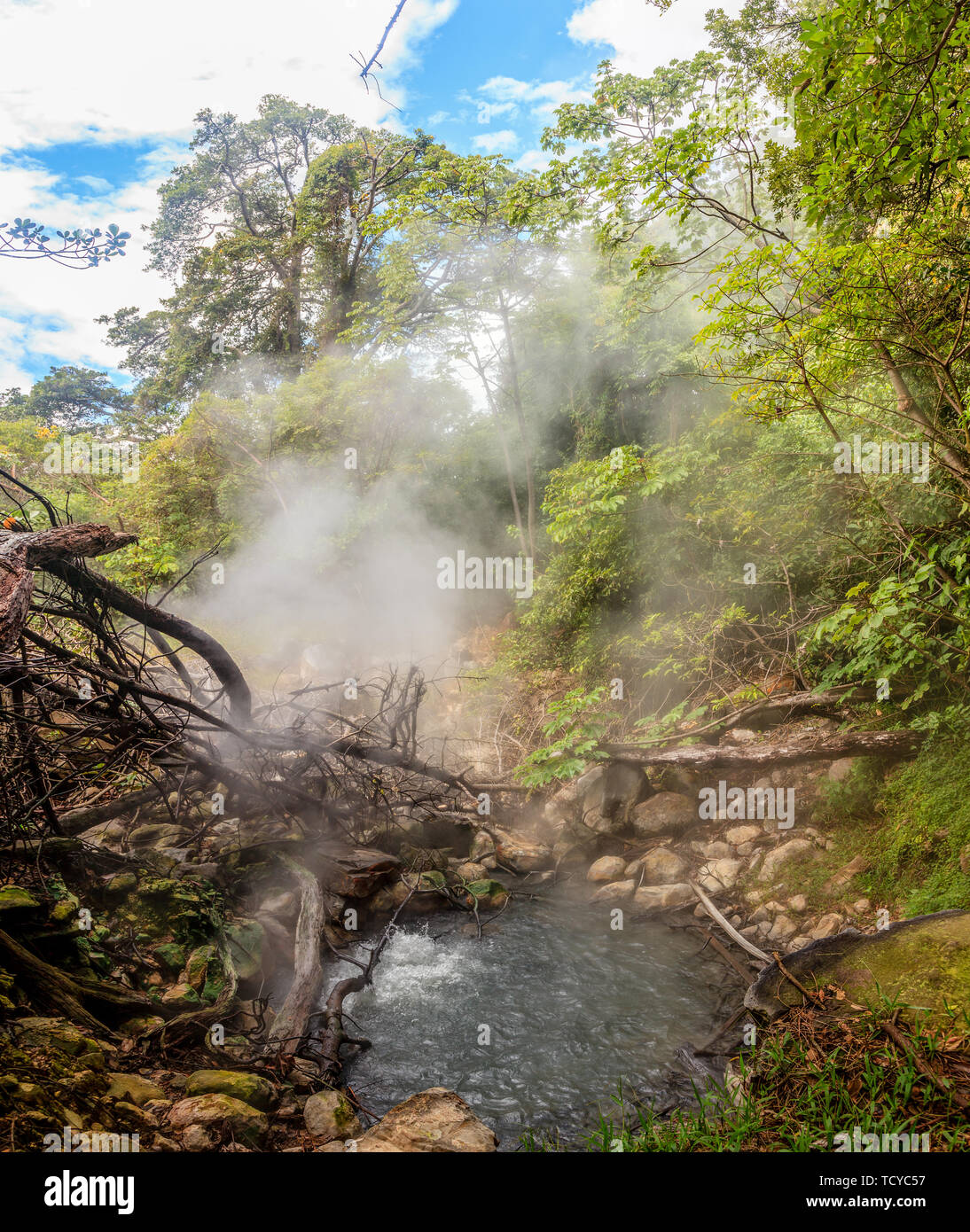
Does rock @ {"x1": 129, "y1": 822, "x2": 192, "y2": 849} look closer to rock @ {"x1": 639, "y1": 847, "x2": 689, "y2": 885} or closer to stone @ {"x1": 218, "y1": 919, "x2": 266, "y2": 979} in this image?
stone @ {"x1": 218, "y1": 919, "x2": 266, "y2": 979}

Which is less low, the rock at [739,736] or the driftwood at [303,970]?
the rock at [739,736]

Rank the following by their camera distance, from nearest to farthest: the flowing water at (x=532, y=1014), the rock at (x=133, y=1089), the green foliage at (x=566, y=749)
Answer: the rock at (x=133, y=1089) < the flowing water at (x=532, y=1014) < the green foliage at (x=566, y=749)

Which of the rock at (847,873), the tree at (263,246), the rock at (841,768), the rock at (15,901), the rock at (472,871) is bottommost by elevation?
the rock at (472,871)

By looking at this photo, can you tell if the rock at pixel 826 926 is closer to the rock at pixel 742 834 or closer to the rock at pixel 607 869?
the rock at pixel 742 834

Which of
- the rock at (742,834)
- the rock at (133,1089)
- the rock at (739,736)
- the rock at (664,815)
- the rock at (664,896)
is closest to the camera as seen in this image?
the rock at (133,1089)

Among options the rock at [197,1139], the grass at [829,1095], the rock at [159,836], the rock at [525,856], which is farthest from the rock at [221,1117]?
the rock at [525,856]

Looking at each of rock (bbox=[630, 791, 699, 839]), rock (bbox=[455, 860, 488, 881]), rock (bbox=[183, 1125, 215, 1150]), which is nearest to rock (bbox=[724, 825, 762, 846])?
rock (bbox=[630, 791, 699, 839])

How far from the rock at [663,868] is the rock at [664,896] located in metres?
0.13

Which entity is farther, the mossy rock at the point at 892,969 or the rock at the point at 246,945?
the rock at the point at 246,945

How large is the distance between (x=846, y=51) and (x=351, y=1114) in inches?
280

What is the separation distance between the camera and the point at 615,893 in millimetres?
7137

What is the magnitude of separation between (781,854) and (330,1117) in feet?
16.2

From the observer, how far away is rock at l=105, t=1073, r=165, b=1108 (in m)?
2.96

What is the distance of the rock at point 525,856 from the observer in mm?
8172
